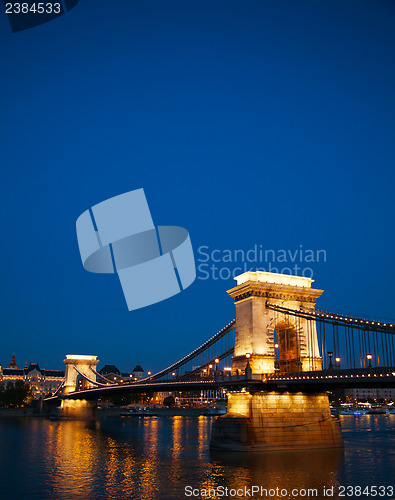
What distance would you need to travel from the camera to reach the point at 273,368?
4638 cm

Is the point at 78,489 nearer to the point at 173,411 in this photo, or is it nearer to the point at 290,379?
the point at 290,379

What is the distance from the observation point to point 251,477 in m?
31.5

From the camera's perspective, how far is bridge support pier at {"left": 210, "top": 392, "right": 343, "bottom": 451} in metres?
40.6

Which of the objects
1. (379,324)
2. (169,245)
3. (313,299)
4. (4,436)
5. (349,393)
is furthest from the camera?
(349,393)

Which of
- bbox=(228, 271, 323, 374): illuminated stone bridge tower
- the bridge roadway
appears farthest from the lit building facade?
bbox=(228, 271, 323, 374): illuminated stone bridge tower

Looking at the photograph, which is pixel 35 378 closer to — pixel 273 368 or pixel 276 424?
pixel 273 368

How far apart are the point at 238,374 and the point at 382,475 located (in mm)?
15115

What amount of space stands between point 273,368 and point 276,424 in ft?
19.2

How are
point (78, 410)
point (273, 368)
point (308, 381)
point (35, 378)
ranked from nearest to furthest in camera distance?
point (308, 381) < point (273, 368) < point (78, 410) < point (35, 378)

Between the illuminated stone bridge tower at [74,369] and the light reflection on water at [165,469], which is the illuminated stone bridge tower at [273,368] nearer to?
the light reflection on water at [165,469]

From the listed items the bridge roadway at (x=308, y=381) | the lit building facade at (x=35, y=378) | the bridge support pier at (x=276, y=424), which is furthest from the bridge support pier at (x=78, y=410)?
the lit building facade at (x=35, y=378)

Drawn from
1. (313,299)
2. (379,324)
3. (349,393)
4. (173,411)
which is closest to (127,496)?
(379,324)

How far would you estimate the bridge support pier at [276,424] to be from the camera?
4062 centimetres

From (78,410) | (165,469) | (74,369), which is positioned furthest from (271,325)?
(74,369)
